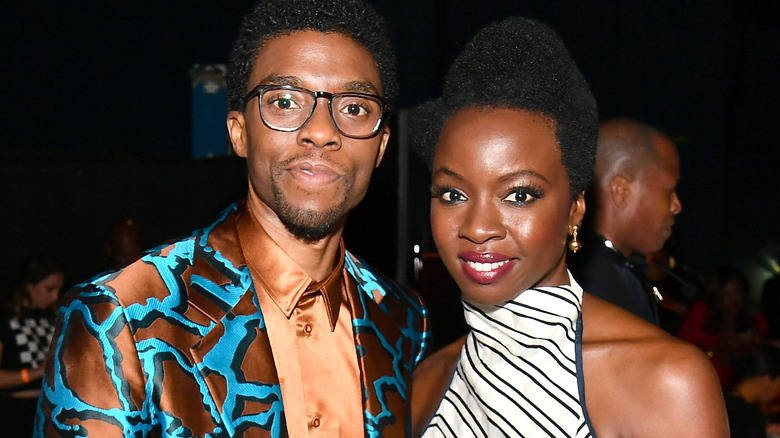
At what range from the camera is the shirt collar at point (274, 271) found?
1656mm

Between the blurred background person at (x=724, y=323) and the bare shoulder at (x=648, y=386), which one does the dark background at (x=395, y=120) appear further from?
the blurred background person at (x=724, y=323)

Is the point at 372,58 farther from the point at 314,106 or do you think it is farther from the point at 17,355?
the point at 17,355

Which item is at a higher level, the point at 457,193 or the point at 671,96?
the point at 457,193

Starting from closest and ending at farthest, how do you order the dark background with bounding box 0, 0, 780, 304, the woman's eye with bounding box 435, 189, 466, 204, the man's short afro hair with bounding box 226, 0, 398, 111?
the woman's eye with bounding box 435, 189, 466, 204 < the man's short afro hair with bounding box 226, 0, 398, 111 < the dark background with bounding box 0, 0, 780, 304

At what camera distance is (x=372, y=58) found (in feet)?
5.74

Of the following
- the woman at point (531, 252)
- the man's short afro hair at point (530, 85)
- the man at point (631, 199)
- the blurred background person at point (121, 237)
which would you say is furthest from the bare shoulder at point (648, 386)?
the blurred background person at point (121, 237)

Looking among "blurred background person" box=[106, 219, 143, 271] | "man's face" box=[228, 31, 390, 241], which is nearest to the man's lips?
"man's face" box=[228, 31, 390, 241]

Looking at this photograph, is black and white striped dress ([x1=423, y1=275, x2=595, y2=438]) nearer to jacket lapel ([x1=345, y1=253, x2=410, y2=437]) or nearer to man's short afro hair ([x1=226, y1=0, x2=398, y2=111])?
jacket lapel ([x1=345, y1=253, x2=410, y2=437])

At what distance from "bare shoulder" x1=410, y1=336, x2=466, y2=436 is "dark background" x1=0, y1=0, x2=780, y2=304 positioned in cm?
76

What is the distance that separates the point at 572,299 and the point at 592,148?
A: 0.33 m

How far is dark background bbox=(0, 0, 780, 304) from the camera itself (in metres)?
3.20

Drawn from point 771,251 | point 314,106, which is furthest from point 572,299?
point 771,251

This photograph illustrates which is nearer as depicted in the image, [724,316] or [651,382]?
[651,382]

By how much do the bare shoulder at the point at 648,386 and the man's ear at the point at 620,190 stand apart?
128 cm
